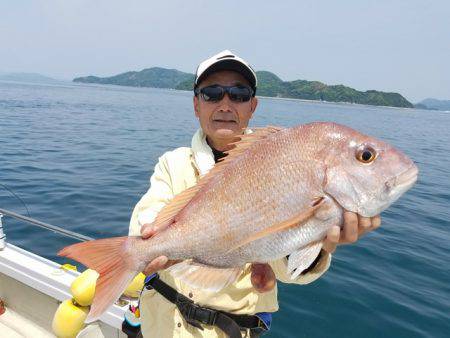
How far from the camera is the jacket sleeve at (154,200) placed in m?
2.90

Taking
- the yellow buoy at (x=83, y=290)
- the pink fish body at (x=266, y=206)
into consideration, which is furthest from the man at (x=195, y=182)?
the yellow buoy at (x=83, y=290)

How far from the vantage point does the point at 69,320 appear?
4367mm

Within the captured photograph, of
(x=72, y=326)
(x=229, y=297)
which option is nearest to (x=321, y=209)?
(x=229, y=297)

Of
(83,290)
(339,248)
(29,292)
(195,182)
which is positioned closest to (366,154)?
(195,182)

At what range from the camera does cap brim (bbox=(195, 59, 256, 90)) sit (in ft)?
10.6

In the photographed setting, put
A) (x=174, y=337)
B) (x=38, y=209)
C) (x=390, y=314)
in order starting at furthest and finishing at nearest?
1. (x=38, y=209)
2. (x=390, y=314)
3. (x=174, y=337)

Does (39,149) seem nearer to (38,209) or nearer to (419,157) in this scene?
(38,209)

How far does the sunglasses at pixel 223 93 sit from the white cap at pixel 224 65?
120 millimetres

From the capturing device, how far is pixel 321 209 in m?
2.19

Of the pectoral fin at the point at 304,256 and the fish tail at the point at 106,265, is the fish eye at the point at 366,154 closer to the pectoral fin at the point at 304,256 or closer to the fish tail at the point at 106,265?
the pectoral fin at the point at 304,256

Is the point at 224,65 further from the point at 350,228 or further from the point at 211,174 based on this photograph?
the point at 350,228

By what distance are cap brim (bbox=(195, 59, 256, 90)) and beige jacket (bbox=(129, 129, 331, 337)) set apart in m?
0.62

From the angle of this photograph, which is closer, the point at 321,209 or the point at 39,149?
the point at 321,209

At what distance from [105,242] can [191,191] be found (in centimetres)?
65
